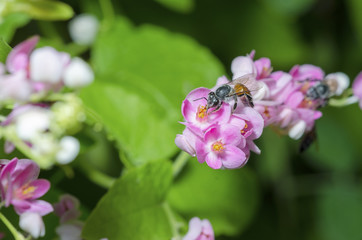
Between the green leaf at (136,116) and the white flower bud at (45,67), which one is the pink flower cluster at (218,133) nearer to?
the white flower bud at (45,67)

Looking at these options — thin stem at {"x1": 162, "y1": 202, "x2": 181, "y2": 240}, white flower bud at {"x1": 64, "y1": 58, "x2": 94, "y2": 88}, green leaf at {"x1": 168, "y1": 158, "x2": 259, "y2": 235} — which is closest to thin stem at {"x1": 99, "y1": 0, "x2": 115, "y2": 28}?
green leaf at {"x1": 168, "y1": 158, "x2": 259, "y2": 235}

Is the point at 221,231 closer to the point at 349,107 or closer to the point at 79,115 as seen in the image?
the point at 79,115

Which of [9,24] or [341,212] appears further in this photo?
[341,212]

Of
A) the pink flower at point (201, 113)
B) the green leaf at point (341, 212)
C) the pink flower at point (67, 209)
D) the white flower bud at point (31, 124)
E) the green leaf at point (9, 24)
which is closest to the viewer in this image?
the white flower bud at point (31, 124)

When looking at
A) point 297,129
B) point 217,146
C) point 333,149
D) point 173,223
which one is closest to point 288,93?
point 297,129

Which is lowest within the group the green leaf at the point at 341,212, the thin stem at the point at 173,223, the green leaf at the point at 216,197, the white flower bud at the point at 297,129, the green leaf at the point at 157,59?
the green leaf at the point at 341,212

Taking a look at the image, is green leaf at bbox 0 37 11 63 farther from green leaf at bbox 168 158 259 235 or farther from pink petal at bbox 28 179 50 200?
green leaf at bbox 168 158 259 235

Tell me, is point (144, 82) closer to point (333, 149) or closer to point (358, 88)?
point (358, 88)

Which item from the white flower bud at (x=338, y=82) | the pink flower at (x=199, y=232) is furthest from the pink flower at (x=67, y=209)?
the white flower bud at (x=338, y=82)

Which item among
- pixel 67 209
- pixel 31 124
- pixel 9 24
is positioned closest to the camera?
pixel 31 124
